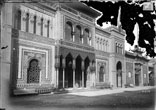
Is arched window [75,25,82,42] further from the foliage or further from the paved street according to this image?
the paved street

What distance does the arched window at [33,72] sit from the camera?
3578 mm

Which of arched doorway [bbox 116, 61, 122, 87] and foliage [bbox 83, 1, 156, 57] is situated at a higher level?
foliage [bbox 83, 1, 156, 57]

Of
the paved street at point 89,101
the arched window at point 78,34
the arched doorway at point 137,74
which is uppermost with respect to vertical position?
the arched window at point 78,34

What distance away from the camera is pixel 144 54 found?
446 cm

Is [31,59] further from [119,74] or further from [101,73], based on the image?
[119,74]

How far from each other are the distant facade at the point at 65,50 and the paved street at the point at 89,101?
23cm

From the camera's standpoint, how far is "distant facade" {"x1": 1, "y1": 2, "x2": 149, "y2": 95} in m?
3.56

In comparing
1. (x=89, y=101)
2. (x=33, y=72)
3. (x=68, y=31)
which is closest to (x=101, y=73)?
(x=89, y=101)

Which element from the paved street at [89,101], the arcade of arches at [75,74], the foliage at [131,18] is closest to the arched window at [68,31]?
the arcade of arches at [75,74]

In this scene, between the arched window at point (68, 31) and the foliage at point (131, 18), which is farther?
the arched window at point (68, 31)

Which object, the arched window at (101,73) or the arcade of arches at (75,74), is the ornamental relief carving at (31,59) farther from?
the arched window at (101,73)

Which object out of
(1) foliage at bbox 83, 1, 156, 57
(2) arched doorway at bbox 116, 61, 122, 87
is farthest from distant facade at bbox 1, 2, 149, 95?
(1) foliage at bbox 83, 1, 156, 57

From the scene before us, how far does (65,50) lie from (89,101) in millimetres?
1841

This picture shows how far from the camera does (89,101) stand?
379cm
